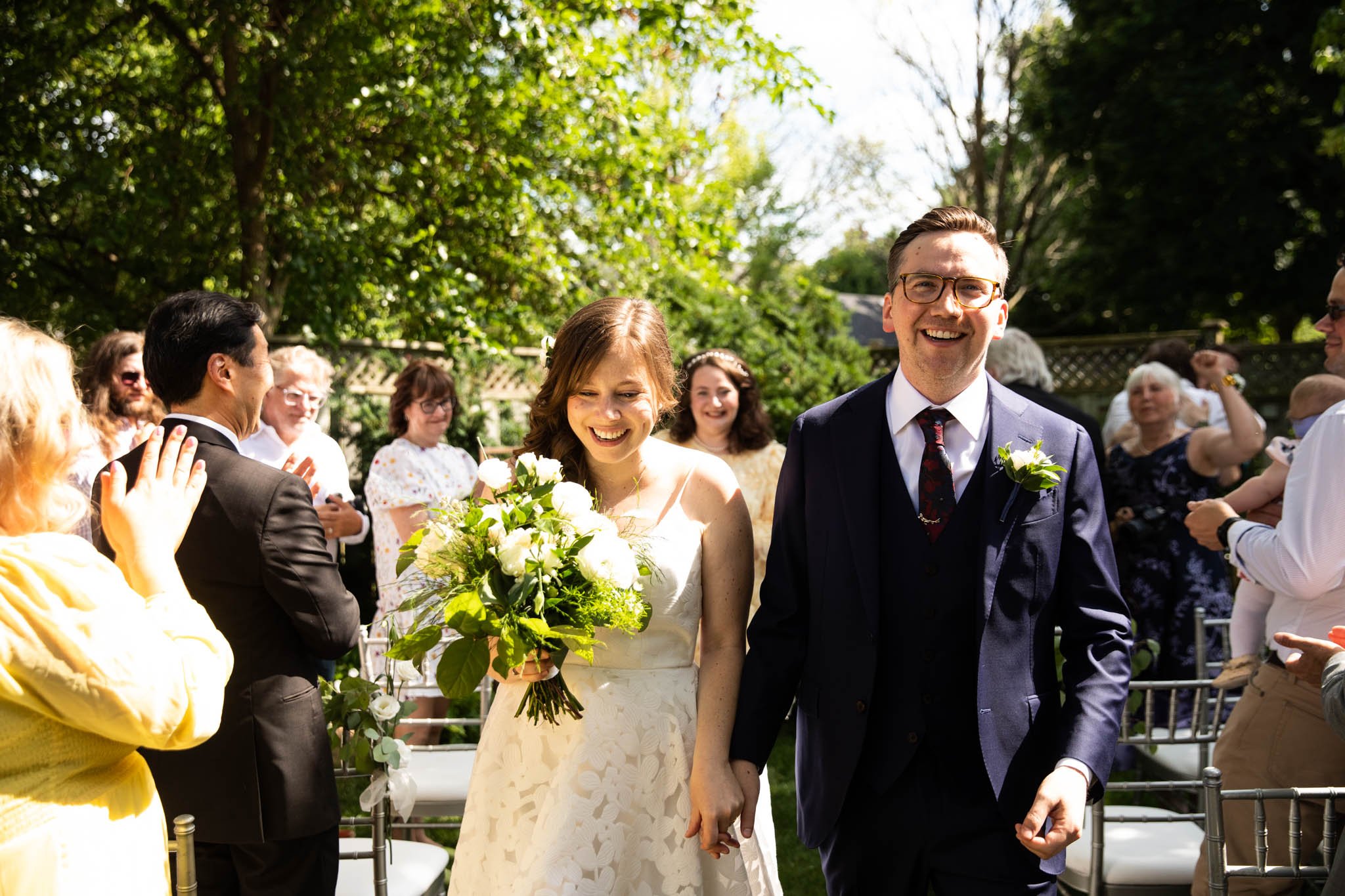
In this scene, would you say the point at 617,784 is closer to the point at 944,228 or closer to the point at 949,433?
the point at 949,433

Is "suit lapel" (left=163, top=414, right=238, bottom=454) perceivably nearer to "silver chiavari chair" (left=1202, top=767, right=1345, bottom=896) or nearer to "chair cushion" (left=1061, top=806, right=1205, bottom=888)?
"silver chiavari chair" (left=1202, top=767, right=1345, bottom=896)

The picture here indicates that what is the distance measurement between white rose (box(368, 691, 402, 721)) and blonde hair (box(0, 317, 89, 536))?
1.30 meters

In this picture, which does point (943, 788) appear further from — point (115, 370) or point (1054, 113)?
point (1054, 113)

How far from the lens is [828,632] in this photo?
251 cm

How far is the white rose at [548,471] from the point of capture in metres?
2.76

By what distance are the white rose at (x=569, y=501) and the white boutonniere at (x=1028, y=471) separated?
94cm

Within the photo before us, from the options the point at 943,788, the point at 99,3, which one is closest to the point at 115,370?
the point at 943,788

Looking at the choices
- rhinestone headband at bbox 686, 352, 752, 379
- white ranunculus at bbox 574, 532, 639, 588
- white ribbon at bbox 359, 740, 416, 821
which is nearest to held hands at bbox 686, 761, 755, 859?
white ranunculus at bbox 574, 532, 639, 588

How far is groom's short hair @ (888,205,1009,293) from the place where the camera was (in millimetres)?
2547

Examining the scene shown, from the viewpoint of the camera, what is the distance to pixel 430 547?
2.67 meters

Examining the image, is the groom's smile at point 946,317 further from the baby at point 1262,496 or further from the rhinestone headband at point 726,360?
the rhinestone headband at point 726,360

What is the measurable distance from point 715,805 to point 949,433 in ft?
3.22

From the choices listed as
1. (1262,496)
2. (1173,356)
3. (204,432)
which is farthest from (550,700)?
(1173,356)

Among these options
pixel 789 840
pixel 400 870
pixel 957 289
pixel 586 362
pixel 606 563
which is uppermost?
pixel 957 289
